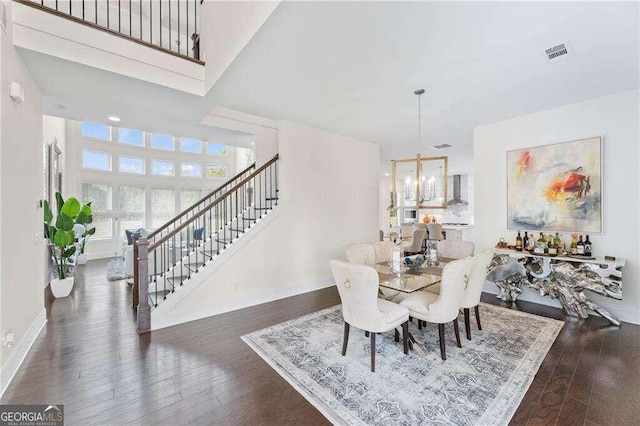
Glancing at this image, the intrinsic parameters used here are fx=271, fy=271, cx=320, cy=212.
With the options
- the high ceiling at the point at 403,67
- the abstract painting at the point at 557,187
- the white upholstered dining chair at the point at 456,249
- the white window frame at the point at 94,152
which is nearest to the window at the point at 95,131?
the white window frame at the point at 94,152

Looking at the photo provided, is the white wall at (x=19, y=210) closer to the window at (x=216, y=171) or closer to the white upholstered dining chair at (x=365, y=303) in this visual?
the white upholstered dining chair at (x=365, y=303)

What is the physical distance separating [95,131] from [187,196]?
11.0ft

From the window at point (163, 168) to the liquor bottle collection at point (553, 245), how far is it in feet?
34.7

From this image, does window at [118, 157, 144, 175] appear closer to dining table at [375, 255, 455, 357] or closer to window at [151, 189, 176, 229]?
window at [151, 189, 176, 229]

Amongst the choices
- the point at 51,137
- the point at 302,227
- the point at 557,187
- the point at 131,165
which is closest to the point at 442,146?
the point at 557,187

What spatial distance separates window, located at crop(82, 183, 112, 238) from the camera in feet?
27.2

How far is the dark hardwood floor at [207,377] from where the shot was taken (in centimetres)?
195

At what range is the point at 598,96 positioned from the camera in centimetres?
368

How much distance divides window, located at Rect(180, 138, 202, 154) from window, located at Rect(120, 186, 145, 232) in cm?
219

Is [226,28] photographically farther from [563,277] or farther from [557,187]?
[563,277]

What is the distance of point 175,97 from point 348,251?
309cm

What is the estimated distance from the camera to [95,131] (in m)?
8.45

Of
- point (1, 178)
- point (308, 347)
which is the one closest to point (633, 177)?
point (308, 347)

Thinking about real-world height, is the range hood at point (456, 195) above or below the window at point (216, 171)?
below
